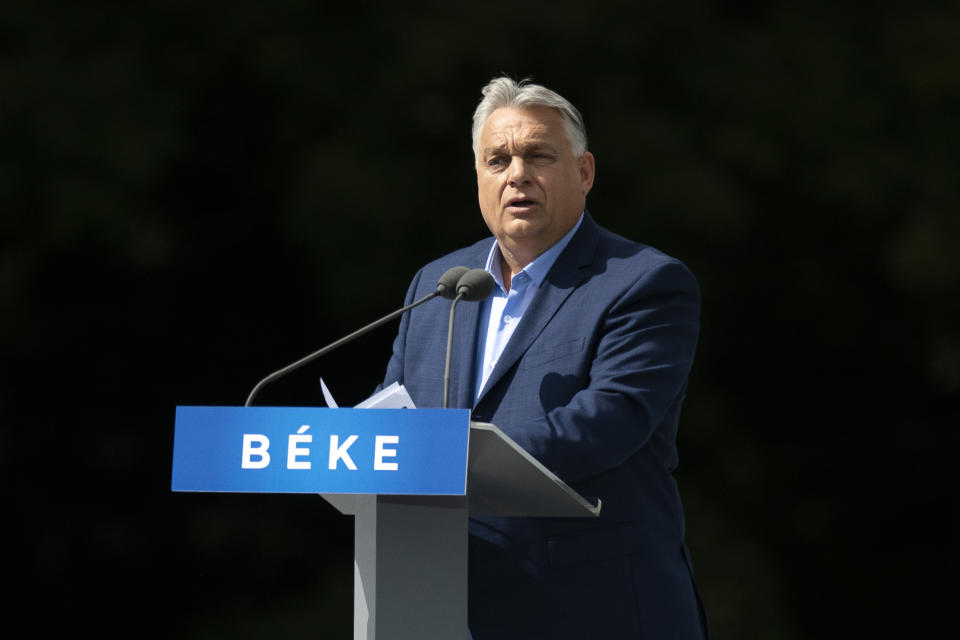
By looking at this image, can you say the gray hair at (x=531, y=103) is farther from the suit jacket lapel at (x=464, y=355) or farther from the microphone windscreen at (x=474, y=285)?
the microphone windscreen at (x=474, y=285)

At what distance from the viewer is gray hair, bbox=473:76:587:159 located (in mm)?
2143

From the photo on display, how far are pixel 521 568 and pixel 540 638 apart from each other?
101 mm

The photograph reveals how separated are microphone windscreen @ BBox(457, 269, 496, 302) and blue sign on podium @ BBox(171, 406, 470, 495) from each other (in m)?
0.35

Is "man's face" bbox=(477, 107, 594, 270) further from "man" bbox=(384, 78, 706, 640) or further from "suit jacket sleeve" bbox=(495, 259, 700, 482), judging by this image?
"suit jacket sleeve" bbox=(495, 259, 700, 482)

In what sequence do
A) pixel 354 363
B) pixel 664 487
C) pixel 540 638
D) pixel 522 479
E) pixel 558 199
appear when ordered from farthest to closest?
pixel 354 363 → pixel 558 199 → pixel 664 487 → pixel 540 638 → pixel 522 479

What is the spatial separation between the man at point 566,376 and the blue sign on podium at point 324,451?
0.26 m

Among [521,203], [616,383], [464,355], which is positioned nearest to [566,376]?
[616,383]

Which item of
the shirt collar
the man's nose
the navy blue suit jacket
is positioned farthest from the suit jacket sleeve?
the man's nose

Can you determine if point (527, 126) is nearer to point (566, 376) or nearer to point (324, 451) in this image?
point (566, 376)

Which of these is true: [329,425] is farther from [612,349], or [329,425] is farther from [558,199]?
[558,199]

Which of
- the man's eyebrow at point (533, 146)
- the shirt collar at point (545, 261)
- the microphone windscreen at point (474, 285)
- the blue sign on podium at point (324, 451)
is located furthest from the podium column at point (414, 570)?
the man's eyebrow at point (533, 146)

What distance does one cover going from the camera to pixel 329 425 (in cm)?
157

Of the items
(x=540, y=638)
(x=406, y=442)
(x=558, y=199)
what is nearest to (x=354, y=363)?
(x=558, y=199)

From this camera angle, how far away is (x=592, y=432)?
6.02ft
